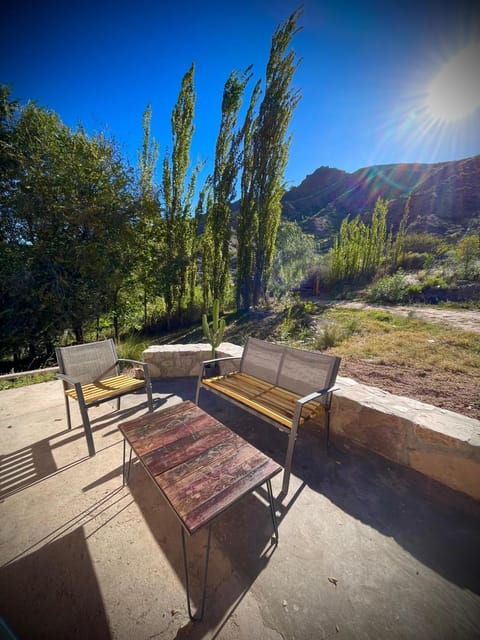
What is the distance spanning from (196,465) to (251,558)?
2.04 ft

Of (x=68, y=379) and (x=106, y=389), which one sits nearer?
(x=68, y=379)

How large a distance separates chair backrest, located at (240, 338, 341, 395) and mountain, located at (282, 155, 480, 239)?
2493 centimetres

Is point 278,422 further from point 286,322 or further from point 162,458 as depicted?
point 286,322

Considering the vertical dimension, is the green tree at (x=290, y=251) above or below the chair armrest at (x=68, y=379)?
above

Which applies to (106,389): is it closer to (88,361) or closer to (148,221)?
(88,361)

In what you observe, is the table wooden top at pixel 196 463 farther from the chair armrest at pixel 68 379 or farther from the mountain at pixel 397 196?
the mountain at pixel 397 196

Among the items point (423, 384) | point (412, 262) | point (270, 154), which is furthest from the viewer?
point (412, 262)

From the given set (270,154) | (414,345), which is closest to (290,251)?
(270,154)

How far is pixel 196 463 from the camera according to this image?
1419mm

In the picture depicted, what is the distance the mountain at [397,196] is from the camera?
24.1 metres

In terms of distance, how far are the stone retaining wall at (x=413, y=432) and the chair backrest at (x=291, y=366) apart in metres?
0.33

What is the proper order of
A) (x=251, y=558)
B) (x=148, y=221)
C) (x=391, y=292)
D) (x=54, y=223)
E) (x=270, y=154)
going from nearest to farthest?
(x=251, y=558)
(x=54, y=223)
(x=148, y=221)
(x=270, y=154)
(x=391, y=292)

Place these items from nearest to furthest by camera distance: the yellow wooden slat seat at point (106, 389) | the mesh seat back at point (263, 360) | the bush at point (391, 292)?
the yellow wooden slat seat at point (106, 389) → the mesh seat back at point (263, 360) → the bush at point (391, 292)

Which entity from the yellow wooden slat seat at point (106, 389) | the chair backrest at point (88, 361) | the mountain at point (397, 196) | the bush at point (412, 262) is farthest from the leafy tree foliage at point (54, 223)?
the mountain at point (397, 196)
